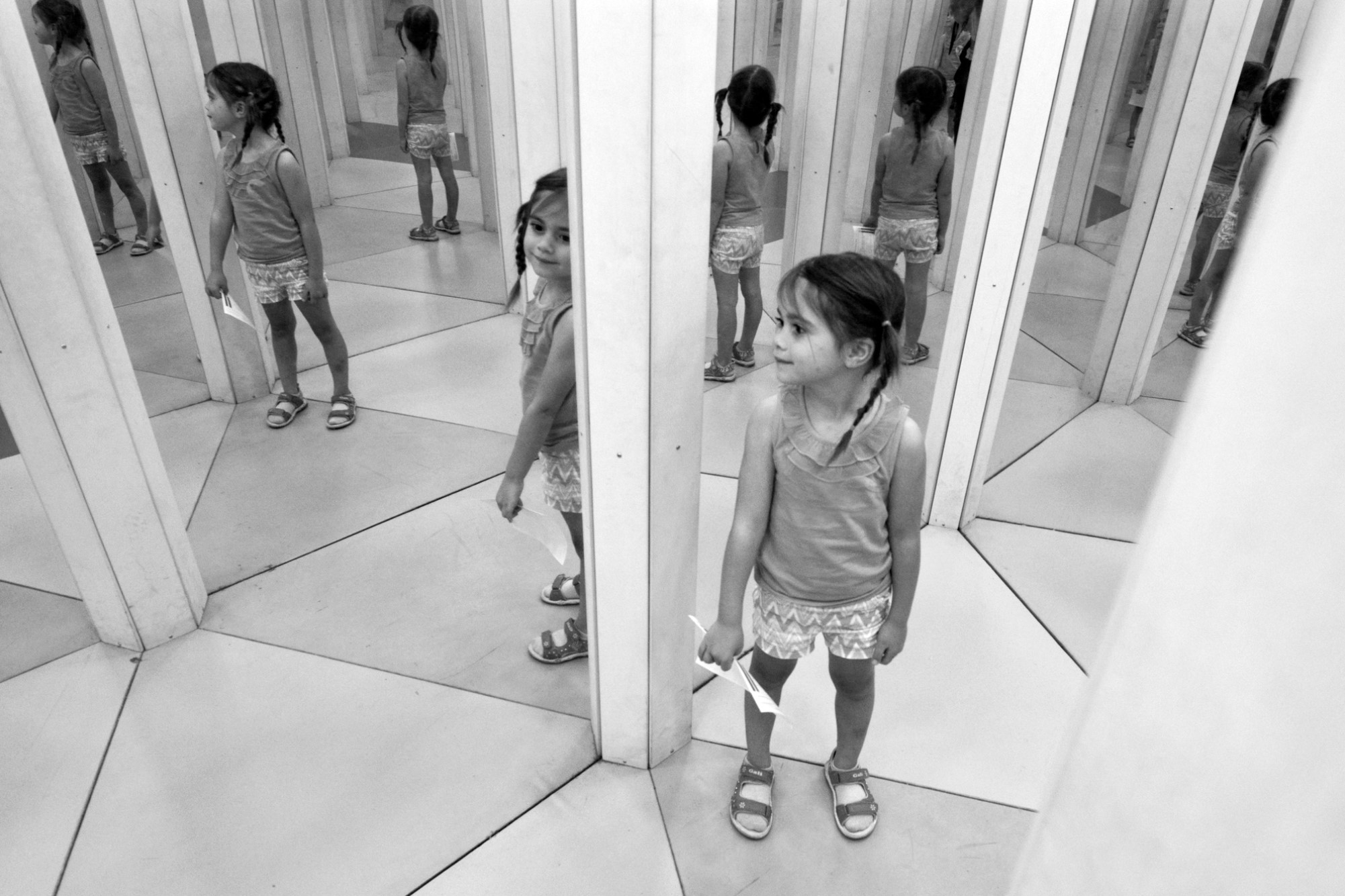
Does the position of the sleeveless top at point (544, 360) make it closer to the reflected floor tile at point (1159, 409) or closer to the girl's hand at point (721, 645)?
the girl's hand at point (721, 645)

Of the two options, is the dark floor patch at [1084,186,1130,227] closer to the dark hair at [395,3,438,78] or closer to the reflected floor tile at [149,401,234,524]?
the dark hair at [395,3,438,78]

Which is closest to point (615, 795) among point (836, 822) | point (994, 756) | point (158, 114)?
point (836, 822)

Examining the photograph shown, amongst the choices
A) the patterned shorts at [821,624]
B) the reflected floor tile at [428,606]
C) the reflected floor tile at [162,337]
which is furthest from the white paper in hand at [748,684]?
A: the reflected floor tile at [162,337]

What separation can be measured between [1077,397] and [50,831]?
15.1ft

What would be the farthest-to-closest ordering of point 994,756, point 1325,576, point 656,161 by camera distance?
1. point 994,756
2. point 656,161
3. point 1325,576

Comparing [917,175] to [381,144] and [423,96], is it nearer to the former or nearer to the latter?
[423,96]

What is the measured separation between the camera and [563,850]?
2277mm

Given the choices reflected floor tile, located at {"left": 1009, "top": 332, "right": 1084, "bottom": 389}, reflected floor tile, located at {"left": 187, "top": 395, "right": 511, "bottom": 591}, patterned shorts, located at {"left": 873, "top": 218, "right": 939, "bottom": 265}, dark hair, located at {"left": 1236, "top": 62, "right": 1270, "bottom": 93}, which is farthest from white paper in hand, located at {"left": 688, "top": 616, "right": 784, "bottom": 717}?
dark hair, located at {"left": 1236, "top": 62, "right": 1270, "bottom": 93}

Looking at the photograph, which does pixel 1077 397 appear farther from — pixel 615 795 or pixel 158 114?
pixel 158 114

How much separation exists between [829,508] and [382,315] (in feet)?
14.0

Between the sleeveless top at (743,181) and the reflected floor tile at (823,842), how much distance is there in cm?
282

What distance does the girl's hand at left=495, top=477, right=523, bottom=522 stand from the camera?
243cm

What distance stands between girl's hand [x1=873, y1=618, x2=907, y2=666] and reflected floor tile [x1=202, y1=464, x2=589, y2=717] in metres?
1.01

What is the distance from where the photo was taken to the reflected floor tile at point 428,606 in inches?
112
